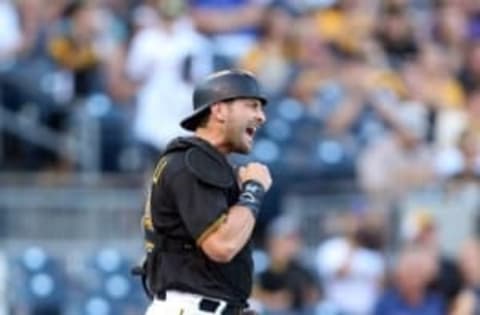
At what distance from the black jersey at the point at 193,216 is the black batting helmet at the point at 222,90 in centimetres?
12

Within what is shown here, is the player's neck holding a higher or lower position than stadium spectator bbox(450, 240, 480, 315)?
lower

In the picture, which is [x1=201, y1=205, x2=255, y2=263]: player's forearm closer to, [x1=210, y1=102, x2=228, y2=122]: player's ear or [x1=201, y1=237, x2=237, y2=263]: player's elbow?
[x1=201, y1=237, x2=237, y2=263]: player's elbow

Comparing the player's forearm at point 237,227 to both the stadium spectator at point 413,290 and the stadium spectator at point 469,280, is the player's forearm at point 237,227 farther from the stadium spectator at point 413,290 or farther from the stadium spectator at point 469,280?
the stadium spectator at point 413,290

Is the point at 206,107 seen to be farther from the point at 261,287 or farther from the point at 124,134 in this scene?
the point at 124,134

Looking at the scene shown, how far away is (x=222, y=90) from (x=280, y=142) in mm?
6823

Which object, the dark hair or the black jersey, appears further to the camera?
the dark hair

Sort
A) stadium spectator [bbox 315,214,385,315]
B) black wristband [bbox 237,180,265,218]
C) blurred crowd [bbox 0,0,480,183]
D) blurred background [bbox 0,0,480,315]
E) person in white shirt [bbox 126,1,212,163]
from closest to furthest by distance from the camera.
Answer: black wristband [bbox 237,180,265,218], blurred background [bbox 0,0,480,315], stadium spectator [bbox 315,214,385,315], blurred crowd [bbox 0,0,480,183], person in white shirt [bbox 126,1,212,163]

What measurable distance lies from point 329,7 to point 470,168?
350 cm

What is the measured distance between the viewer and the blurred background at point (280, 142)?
11930mm

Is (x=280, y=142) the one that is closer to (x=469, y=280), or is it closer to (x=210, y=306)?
(x=469, y=280)

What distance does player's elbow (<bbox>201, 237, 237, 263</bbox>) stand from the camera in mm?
6695

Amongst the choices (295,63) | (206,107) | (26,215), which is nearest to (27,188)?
(26,215)

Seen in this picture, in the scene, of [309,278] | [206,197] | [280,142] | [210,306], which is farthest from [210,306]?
[280,142]

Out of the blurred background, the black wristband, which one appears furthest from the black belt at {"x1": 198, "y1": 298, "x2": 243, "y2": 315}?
the blurred background
